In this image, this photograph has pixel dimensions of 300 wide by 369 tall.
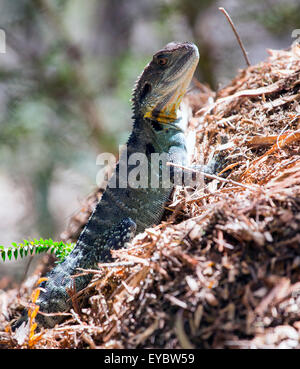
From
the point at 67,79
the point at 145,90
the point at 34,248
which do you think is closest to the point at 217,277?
the point at 34,248

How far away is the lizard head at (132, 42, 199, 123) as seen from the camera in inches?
149

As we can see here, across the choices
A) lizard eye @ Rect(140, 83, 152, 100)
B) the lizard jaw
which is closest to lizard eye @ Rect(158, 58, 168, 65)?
the lizard jaw

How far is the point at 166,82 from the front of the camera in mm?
3826

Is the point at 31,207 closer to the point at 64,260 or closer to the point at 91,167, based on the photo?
the point at 91,167

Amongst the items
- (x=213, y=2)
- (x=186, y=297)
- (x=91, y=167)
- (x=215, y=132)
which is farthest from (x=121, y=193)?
(x=213, y=2)

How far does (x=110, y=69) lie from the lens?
8.40m

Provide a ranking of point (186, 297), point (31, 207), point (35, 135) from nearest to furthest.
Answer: point (186, 297), point (35, 135), point (31, 207)

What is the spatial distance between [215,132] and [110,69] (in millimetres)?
5335

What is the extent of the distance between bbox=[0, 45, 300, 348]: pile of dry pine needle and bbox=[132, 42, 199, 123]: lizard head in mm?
1125

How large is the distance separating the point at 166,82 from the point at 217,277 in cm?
246

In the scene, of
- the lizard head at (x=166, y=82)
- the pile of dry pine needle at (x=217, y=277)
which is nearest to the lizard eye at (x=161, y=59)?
the lizard head at (x=166, y=82)

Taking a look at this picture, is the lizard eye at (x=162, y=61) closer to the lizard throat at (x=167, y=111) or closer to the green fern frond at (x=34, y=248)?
the lizard throat at (x=167, y=111)

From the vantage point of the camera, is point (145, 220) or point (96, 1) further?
point (96, 1)

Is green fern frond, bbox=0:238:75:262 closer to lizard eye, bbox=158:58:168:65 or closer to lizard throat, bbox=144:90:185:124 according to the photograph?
lizard throat, bbox=144:90:185:124
